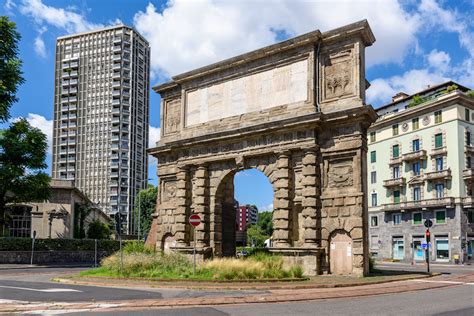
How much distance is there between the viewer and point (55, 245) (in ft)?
139

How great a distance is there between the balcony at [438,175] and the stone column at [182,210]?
111 ft

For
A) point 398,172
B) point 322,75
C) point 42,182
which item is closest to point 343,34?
point 322,75

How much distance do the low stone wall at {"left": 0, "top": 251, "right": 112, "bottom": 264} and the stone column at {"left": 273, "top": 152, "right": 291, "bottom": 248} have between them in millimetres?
22799

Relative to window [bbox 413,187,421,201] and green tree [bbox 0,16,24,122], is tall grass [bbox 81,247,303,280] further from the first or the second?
window [bbox 413,187,421,201]

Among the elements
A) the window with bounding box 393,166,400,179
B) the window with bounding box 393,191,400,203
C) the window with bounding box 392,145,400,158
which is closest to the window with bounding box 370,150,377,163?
the window with bounding box 392,145,400,158

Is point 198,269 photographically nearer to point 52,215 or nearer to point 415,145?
point 52,215

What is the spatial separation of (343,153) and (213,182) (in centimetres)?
866

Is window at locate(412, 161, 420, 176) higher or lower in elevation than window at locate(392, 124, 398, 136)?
lower

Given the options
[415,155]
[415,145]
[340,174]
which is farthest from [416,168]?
[340,174]

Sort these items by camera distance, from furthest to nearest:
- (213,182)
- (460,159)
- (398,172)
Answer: (398,172) < (460,159) < (213,182)

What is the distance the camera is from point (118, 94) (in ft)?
356

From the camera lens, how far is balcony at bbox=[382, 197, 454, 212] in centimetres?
5122

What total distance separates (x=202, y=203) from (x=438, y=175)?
111 feet

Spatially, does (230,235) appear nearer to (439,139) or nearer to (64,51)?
(439,139)
